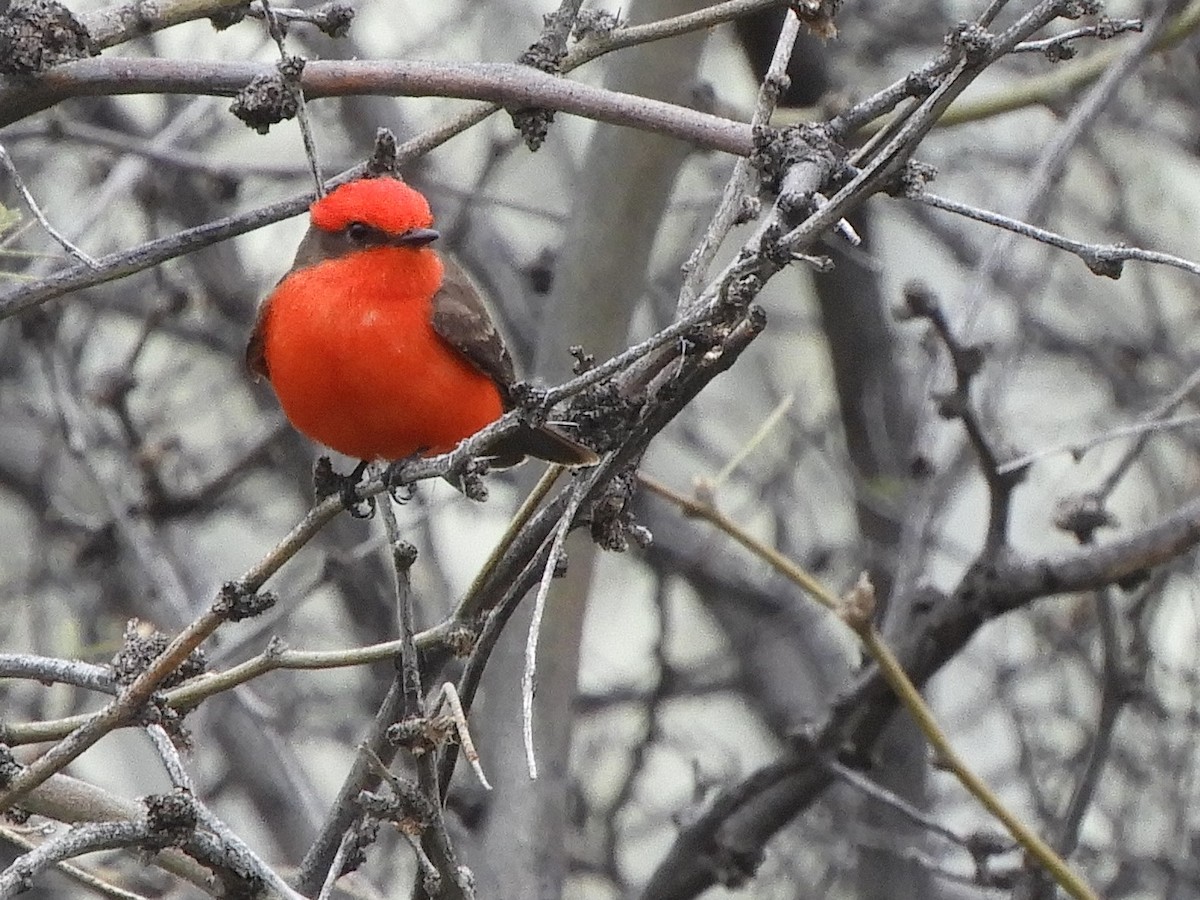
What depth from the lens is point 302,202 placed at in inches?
104

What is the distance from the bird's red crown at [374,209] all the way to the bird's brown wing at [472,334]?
0.15 meters

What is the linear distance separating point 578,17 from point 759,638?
351 cm

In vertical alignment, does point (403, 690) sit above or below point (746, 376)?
below

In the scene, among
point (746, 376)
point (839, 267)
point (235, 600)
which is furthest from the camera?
point (746, 376)

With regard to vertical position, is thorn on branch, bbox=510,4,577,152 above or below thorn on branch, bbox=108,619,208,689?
above

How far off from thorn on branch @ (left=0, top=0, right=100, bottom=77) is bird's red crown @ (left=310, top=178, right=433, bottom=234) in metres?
1.10

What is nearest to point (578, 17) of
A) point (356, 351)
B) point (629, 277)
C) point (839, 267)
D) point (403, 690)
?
point (356, 351)

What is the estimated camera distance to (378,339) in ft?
11.0

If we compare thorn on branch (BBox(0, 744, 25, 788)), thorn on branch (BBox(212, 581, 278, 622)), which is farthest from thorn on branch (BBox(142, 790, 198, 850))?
thorn on branch (BBox(0, 744, 25, 788))

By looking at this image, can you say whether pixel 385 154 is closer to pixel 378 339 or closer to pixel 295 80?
pixel 295 80

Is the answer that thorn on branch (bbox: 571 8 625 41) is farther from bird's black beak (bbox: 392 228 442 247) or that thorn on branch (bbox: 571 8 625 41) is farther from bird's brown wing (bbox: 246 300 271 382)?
bird's brown wing (bbox: 246 300 271 382)

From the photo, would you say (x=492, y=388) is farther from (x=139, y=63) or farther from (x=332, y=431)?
(x=139, y=63)

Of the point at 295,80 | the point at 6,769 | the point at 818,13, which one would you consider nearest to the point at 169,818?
the point at 6,769

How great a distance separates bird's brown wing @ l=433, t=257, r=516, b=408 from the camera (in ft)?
11.3
